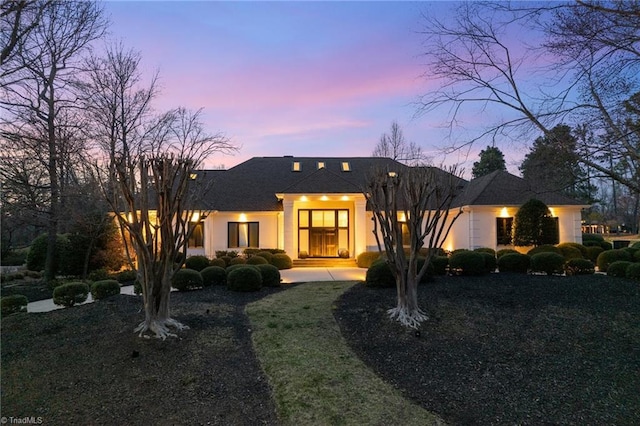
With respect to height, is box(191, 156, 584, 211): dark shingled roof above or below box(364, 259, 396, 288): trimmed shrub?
above

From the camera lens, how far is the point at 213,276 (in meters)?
11.1

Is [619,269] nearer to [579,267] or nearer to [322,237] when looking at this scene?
[579,267]

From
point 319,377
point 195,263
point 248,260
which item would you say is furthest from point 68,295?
point 319,377

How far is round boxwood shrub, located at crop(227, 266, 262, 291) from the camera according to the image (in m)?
10.2

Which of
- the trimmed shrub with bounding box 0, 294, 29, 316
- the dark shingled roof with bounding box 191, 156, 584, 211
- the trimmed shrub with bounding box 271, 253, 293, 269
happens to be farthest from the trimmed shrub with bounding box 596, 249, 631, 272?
the trimmed shrub with bounding box 0, 294, 29, 316

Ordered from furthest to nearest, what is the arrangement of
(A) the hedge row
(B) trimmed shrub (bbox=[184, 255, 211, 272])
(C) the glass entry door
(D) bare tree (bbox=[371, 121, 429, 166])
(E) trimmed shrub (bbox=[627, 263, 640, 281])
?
(D) bare tree (bbox=[371, 121, 429, 166])
(C) the glass entry door
(A) the hedge row
(B) trimmed shrub (bbox=[184, 255, 211, 272])
(E) trimmed shrub (bbox=[627, 263, 640, 281])

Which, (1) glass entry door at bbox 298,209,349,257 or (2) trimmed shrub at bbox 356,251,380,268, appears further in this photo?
(1) glass entry door at bbox 298,209,349,257

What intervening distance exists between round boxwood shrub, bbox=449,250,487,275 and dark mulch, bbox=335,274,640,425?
5.10 ft

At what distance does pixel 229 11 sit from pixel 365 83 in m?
5.31

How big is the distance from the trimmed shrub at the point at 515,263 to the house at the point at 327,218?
6.11m

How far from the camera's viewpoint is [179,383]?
487 centimetres

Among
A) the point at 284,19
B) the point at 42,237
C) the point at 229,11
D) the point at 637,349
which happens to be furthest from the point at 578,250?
the point at 42,237

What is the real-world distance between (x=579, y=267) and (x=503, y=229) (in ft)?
25.3

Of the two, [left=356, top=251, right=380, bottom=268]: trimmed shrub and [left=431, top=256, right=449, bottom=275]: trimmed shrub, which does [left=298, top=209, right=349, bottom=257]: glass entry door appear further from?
[left=431, top=256, right=449, bottom=275]: trimmed shrub
